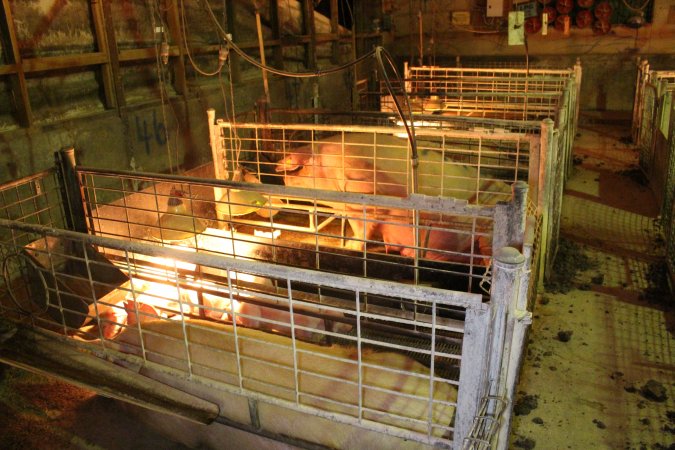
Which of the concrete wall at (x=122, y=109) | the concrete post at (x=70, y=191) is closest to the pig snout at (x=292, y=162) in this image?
the concrete wall at (x=122, y=109)

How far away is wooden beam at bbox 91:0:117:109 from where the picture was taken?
5.39 m

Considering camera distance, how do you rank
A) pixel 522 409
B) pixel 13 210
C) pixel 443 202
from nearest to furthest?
pixel 443 202 < pixel 522 409 < pixel 13 210

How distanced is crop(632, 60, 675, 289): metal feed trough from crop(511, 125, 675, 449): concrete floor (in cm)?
33

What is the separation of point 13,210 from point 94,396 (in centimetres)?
213

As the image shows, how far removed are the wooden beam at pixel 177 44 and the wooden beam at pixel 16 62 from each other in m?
2.03

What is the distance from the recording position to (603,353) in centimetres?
420

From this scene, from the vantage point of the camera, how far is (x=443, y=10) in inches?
551

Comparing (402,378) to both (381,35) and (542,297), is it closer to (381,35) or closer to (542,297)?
(542,297)

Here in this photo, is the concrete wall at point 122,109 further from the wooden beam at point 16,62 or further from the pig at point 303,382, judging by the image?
the pig at point 303,382

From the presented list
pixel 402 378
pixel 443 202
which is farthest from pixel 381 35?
pixel 402 378

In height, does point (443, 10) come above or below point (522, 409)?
above

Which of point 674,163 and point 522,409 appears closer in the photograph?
point 522,409

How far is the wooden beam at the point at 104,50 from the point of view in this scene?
5395 mm

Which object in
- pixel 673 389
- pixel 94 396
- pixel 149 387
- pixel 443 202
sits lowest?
pixel 673 389
